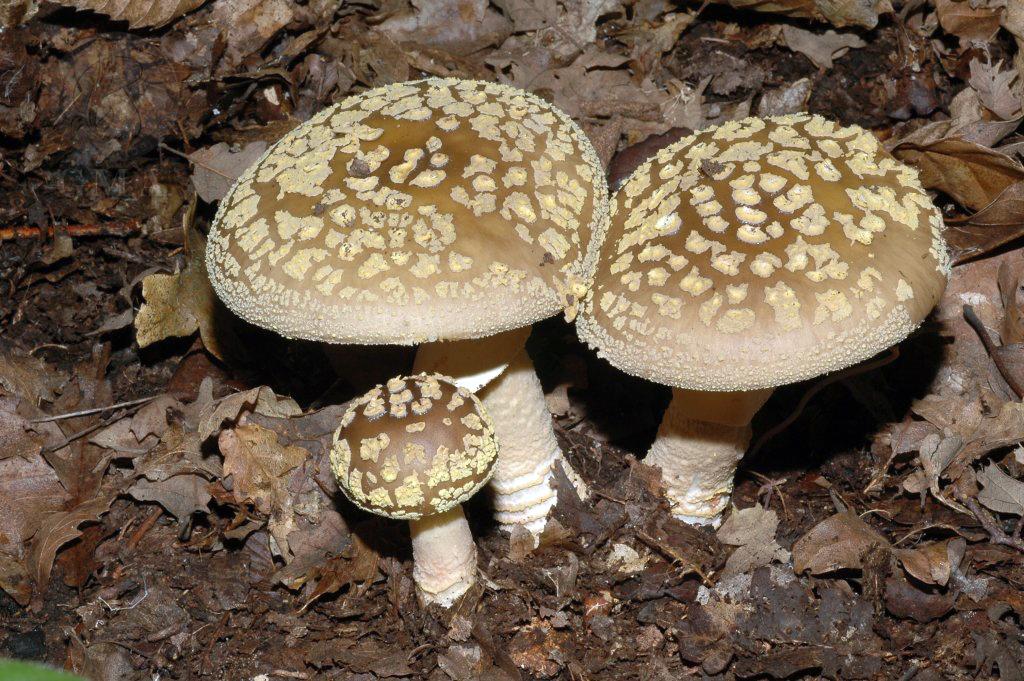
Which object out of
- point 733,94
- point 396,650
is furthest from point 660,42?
point 396,650

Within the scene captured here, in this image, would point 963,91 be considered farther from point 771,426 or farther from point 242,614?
point 242,614

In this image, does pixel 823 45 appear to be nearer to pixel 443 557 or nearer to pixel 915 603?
pixel 915 603

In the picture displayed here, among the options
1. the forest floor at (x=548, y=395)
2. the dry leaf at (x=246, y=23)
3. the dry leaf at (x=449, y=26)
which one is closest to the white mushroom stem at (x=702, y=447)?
the forest floor at (x=548, y=395)

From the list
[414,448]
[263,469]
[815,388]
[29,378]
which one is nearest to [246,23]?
[29,378]

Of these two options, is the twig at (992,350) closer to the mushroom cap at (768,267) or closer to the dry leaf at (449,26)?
the mushroom cap at (768,267)

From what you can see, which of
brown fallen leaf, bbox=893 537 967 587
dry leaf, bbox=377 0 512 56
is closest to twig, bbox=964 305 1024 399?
brown fallen leaf, bbox=893 537 967 587

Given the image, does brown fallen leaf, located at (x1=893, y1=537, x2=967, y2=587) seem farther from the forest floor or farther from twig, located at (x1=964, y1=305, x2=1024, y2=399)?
twig, located at (x1=964, y1=305, x2=1024, y2=399)
